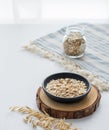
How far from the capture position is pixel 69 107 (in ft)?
3.27

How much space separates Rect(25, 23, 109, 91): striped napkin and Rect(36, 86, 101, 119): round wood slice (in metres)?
0.17

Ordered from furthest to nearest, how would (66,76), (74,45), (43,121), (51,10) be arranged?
(51,10) → (74,45) → (66,76) → (43,121)

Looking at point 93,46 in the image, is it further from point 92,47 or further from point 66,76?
point 66,76

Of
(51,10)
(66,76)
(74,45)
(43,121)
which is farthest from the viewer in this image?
(51,10)

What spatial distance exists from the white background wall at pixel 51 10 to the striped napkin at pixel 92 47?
20 cm

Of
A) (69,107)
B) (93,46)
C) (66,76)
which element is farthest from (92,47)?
(69,107)

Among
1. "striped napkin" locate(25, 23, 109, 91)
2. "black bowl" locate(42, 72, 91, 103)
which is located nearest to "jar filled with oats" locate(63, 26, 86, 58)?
"striped napkin" locate(25, 23, 109, 91)

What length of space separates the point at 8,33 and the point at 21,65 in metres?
0.28

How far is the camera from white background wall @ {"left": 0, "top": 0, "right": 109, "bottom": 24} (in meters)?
1.75

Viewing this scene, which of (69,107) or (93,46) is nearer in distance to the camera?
(69,107)

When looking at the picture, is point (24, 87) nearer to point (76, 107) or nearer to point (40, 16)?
point (76, 107)

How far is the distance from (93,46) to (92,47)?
1cm

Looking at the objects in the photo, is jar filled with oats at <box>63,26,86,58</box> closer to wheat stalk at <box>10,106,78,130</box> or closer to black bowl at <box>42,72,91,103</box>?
black bowl at <box>42,72,91,103</box>

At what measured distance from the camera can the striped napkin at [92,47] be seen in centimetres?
124
